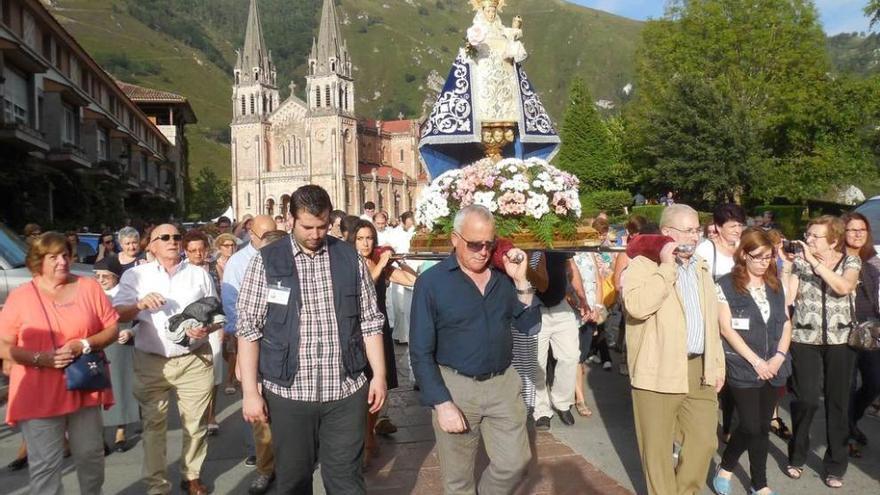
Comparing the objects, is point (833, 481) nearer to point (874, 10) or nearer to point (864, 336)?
point (864, 336)

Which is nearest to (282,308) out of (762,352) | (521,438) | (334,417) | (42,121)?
(334,417)

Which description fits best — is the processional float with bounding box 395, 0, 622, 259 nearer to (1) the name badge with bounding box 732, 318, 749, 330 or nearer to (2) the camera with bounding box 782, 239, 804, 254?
(1) the name badge with bounding box 732, 318, 749, 330

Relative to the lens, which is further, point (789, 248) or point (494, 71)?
point (789, 248)

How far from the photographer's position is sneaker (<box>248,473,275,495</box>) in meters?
5.55

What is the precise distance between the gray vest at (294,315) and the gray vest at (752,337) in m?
2.59

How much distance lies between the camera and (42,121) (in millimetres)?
31531

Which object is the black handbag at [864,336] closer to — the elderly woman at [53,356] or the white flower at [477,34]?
the white flower at [477,34]

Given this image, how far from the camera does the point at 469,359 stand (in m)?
3.98

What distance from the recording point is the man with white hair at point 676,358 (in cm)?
456

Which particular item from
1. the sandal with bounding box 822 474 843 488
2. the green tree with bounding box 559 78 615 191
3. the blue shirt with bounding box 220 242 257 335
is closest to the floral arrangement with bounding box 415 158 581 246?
the blue shirt with bounding box 220 242 257 335

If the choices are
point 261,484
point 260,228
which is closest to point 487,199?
point 260,228

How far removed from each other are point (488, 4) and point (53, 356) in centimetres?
467

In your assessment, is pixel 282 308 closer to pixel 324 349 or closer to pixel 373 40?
pixel 324 349

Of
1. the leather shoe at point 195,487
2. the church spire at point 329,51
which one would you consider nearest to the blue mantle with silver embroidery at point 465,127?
the leather shoe at point 195,487
